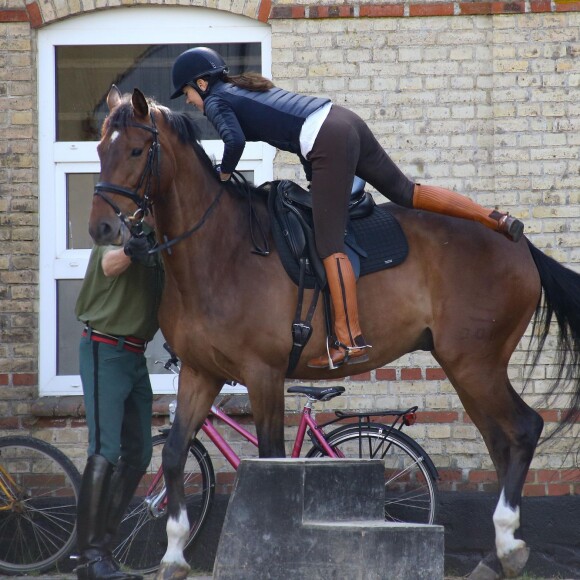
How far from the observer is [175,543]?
5.11 metres

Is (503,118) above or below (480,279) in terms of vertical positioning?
above

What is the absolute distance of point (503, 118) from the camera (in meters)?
6.67

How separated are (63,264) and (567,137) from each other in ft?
10.7

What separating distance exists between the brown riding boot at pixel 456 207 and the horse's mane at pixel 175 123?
813 millimetres

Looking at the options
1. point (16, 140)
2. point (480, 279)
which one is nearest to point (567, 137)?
point (480, 279)

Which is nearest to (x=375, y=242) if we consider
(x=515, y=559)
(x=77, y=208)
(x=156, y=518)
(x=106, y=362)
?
(x=106, y=362)

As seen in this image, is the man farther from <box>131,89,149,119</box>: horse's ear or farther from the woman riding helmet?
the woman riding helmet

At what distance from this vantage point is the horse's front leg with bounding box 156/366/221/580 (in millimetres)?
5105

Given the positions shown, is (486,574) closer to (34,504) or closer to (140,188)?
(140,188)

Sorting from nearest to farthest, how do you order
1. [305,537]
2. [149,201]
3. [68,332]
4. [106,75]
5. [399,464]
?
[305,537] < [149,201] < [399,464] < [68,332] < [106,75]

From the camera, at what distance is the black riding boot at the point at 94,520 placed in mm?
5258

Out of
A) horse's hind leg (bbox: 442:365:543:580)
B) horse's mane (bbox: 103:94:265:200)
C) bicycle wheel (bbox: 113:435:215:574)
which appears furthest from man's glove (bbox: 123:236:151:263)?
horse's hind leg (bbox: 442:365:543:580)

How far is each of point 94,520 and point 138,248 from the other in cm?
145

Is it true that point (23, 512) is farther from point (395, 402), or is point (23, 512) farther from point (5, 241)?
point (395, 402)
